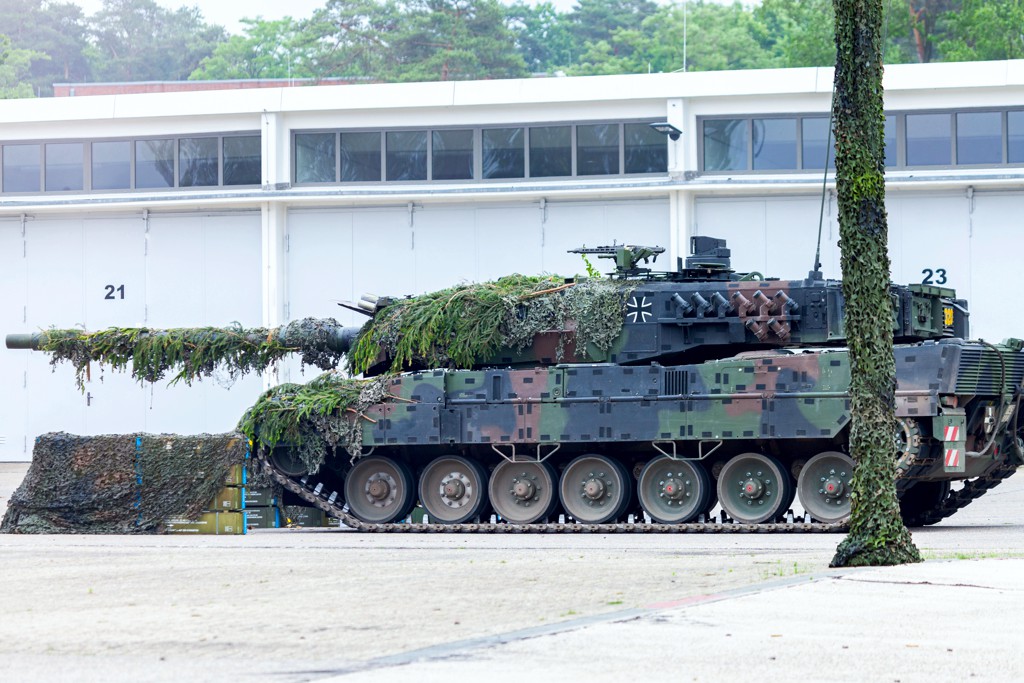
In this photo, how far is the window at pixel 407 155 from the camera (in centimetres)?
3444

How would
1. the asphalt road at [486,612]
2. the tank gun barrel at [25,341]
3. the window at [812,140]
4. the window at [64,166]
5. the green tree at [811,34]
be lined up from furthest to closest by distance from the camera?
the green tree at [811,34]
the window at [64,166]
the window at [812,140]
the tank gun barrel at [25,341]
the asphalt road at [486,612]

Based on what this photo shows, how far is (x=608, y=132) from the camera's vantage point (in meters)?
33.7

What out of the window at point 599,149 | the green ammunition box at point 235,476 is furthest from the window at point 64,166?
the green ammunition box at point 235,476

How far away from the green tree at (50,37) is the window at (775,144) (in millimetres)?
97784

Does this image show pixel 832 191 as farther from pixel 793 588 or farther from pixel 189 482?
pixel 793 588

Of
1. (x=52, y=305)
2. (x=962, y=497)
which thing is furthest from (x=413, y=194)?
(x=962, y=497)

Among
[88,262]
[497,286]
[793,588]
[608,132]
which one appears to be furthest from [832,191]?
[793,588]

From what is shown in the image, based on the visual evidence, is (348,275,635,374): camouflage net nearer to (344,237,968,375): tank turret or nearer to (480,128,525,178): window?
(344,237,968,375): tank turret

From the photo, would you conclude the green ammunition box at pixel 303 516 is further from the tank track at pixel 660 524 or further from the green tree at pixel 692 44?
the green tree at pixel 692 44

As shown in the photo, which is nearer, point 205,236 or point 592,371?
point 592,371

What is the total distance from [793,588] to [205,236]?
25163 millimetres

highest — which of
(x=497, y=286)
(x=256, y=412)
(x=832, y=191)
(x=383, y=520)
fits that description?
(x=832, y=191)

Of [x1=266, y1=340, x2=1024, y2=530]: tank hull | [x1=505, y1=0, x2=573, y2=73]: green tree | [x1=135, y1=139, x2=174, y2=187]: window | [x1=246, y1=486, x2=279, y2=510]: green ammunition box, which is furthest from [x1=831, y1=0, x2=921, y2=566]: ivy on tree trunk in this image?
[x1=505, y1=0, x2=573, y2=73]: green tree

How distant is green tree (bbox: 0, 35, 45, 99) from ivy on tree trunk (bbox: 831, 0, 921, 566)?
92448 millimetres
